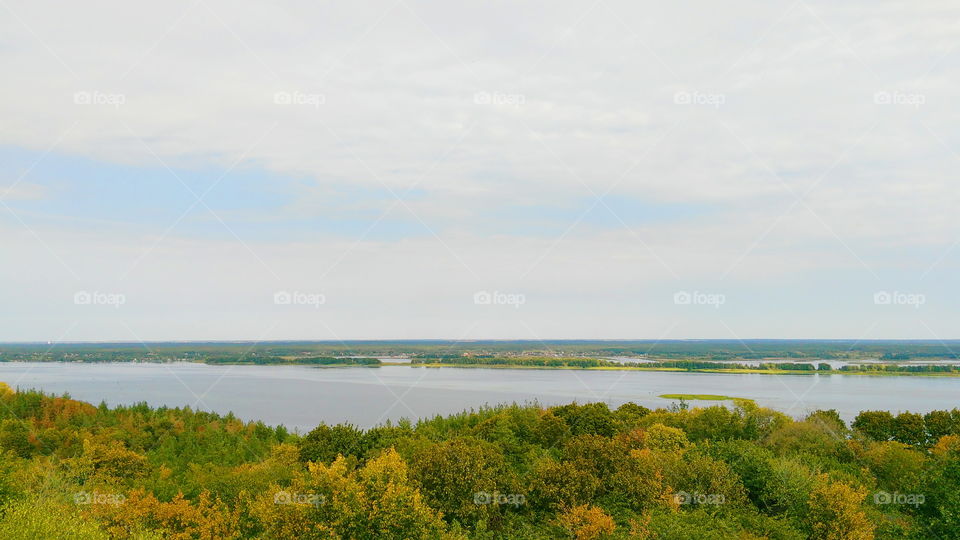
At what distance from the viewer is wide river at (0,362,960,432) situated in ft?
391

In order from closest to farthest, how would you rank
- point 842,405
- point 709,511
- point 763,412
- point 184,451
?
point 709,511, point 184,451, point 763,412, point 842,405

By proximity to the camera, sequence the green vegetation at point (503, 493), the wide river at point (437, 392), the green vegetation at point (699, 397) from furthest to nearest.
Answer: the green vegetation at point (699, 397)
the wide river at point (437, 392)
the green vegetation at point (503, 493)

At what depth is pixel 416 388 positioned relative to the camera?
16212cm

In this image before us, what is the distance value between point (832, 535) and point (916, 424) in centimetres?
4043

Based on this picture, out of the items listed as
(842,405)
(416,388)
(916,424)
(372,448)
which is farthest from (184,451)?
(842,405)

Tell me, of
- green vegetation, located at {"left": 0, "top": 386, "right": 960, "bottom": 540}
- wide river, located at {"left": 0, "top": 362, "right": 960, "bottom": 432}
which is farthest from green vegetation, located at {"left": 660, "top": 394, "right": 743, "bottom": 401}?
green vegetation, located at {"left": 0, "top": 386, "right": 960, "bottom": 540}

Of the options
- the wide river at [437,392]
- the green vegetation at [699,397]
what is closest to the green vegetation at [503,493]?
the wide river at [437,392]

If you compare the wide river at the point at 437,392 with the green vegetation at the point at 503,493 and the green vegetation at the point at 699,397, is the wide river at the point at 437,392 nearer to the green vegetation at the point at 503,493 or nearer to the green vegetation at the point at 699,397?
the green vegetation at the point at 699,397

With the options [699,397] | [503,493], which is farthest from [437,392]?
[503,493]

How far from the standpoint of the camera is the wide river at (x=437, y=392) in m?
119

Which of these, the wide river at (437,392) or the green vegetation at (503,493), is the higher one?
the green vegetation at (503,493)

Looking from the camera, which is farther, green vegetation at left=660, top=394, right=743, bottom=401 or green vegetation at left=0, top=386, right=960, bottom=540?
green vegetation at left=660, top=394, right=743, bottom=401

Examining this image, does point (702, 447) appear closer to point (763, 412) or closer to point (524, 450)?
point (524, 450)

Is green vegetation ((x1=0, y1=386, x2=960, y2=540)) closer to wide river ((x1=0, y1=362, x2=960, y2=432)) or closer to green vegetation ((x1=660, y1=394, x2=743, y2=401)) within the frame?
wide river ((x1=0, y1=362, x2=960, y2=432))
